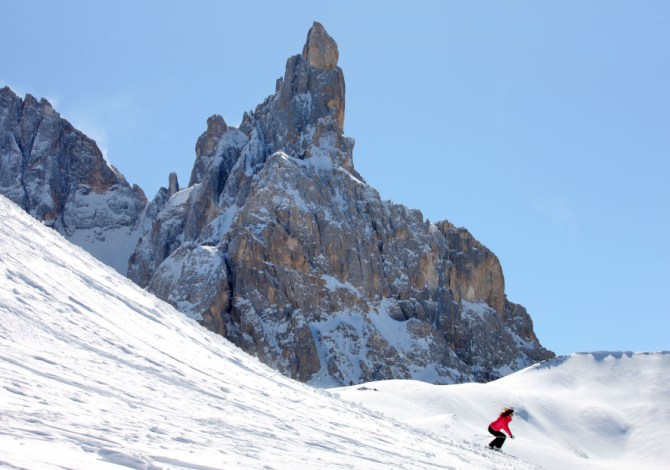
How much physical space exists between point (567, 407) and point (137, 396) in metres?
34.8

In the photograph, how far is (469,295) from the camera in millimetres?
130125

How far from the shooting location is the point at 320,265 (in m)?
113

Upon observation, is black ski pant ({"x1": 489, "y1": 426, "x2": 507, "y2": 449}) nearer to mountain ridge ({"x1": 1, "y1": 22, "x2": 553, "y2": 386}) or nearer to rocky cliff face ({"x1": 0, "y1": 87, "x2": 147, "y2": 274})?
mountain ridge ({"x1": 1, "y1": 22, "x2": 553, "y2": 386})

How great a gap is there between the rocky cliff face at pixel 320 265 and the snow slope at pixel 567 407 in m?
52.6

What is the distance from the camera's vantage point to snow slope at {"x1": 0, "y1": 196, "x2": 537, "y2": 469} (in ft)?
27.7

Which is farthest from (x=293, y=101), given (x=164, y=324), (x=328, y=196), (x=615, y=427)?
(x=164, y=324)

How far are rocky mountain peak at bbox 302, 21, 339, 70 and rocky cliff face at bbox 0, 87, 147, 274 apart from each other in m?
65.6

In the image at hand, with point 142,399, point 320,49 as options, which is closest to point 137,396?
point 142,399

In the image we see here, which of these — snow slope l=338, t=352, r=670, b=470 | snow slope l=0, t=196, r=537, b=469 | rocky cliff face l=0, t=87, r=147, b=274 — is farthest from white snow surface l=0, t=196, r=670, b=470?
rocky cliff face l=0, t=87, r=147, b=274

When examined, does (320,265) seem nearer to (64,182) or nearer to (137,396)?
(64,182)

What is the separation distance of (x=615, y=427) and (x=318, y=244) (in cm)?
7599

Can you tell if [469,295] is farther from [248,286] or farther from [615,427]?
[615,427]

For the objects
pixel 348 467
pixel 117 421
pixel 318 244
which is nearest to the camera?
pixel 117 421

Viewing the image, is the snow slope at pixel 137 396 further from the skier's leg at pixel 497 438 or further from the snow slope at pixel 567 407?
the snow slope at pixel 567 407
